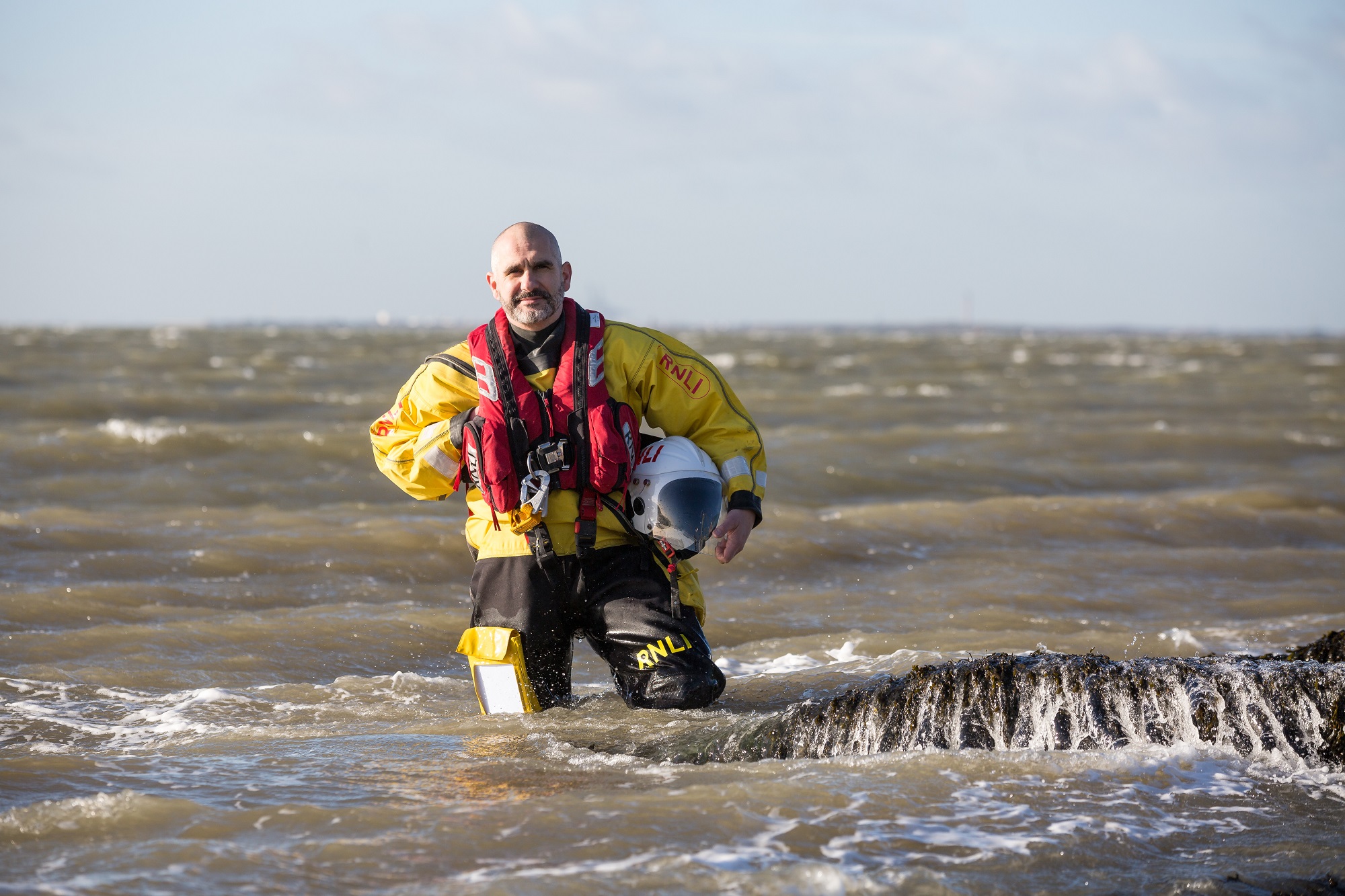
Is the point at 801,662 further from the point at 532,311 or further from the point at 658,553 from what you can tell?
the point at 532,311

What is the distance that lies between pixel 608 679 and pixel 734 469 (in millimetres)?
2141

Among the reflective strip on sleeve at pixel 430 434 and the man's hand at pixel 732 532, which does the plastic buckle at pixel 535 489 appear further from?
the man's hand at pixel 732 532

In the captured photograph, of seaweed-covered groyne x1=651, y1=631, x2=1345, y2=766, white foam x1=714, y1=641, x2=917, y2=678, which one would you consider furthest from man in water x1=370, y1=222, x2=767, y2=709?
white foam x1=714, y1=641, x2=917, y2=678

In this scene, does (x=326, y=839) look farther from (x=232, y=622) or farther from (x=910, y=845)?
(x=232, y=622)

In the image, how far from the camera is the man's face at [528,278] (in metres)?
5.20

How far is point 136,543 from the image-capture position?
424 inches

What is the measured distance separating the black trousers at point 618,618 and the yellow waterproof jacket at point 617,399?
87mm

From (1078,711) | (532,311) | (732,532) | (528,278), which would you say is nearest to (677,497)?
(732,532)

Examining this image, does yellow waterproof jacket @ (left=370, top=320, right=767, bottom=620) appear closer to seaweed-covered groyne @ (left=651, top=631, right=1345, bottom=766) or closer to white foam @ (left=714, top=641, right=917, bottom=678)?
seaweed-covered groyne @ (left=651, top=631, right=1345, bottom=766)

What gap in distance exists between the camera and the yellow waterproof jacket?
210 inches

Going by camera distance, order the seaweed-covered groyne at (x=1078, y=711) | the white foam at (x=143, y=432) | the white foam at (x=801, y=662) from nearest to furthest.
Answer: the seaweed-covered groyne at (x=1078, y=711), the white foam at (x=801, y=662), the white foam at (x=143, y=432)

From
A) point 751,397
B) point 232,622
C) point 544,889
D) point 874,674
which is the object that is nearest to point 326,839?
point 544,889

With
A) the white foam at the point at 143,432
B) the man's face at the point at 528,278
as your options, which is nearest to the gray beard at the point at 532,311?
the man's face at the point at 528,278

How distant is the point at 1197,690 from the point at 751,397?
24.2 m
